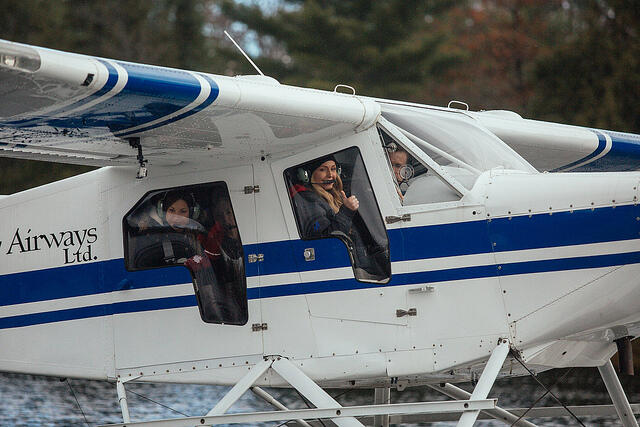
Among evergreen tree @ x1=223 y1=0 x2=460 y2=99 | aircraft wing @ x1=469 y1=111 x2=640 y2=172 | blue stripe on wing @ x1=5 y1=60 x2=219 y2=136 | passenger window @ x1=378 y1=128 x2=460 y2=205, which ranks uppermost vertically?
evergreen tree @ x1=223 y1=0 x2=460 y2=99

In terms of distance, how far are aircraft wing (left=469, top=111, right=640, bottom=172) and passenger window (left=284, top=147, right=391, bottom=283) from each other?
1.85m

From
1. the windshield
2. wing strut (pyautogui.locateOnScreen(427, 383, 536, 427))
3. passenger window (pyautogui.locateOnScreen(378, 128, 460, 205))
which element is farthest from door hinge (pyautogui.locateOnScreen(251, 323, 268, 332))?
wing strut (pyautogui.locateOnScreen(427, 383, 536, 427))

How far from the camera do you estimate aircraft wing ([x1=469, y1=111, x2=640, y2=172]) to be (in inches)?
332

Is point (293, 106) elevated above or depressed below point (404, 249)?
above

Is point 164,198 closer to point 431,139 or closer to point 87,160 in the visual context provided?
point 87,160

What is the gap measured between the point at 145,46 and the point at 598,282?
95.1ft

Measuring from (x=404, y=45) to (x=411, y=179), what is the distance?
23284 millimetres

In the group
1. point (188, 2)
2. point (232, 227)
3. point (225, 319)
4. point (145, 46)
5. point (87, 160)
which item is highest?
point (188, 2)

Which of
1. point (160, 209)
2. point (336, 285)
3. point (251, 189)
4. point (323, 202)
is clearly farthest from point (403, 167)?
point (160, 209)

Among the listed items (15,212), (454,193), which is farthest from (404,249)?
(15,212)

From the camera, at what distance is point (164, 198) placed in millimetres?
7160

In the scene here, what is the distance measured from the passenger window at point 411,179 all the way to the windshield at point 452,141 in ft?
0.39

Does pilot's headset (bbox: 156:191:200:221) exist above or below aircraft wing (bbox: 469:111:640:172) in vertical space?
below

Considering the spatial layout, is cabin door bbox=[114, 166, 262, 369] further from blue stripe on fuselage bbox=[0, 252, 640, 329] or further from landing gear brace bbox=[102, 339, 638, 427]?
landing gear brace bbox=[102, 339, 638, 427]
